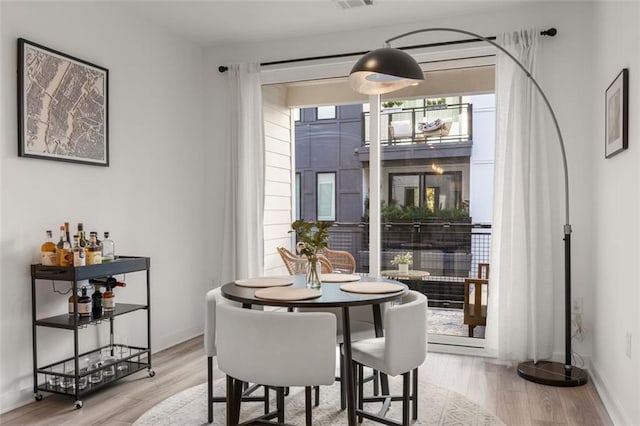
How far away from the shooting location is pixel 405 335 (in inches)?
94.3

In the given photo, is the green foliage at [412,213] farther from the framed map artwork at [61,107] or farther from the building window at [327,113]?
the framed map artwork at [61,107]

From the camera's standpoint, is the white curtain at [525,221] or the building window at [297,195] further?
the building window at [297,195]

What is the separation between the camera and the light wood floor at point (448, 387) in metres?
2.80

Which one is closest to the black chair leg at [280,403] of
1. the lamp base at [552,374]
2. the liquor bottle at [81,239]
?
the liquor bottle at [81,239]

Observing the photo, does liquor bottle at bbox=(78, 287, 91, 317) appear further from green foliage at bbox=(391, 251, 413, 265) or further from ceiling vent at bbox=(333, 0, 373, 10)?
ceiling vent at bbox=(333, 0, 373, 10)

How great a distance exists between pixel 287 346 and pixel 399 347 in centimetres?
54

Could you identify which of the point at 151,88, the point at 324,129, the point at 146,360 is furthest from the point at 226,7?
the point at 146,360

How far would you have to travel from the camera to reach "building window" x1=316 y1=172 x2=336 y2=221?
4.80 metres

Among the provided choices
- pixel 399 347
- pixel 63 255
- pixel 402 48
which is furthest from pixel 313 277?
pixel 402 48

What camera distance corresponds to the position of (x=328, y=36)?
4391mm

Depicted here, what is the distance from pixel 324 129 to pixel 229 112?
907 millimetres

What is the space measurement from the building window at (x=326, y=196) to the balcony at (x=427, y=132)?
2.22 ft

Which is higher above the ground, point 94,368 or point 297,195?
point 297,195

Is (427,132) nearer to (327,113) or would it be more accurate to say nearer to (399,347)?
(327,113)
